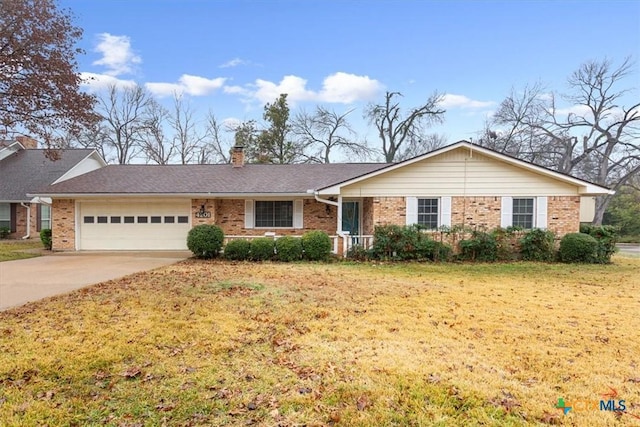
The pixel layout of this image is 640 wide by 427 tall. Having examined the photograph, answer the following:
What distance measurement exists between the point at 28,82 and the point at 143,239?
654 cm

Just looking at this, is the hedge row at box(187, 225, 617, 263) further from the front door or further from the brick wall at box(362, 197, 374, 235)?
the front door

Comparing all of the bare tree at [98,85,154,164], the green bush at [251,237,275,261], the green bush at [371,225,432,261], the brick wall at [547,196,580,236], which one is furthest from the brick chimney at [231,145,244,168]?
the bare tree at [98,85,154,164]

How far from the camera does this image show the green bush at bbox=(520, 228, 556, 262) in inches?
465

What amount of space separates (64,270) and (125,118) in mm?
26772

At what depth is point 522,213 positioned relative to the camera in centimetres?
1254

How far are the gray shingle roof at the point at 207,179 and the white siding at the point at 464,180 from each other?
3.23 metres

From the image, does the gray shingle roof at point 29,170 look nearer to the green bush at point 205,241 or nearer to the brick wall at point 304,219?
the brick wall at point 304,219

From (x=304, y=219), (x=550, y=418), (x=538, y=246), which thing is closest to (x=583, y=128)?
(x=538, y=246)

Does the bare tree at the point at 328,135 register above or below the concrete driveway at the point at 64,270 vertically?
above

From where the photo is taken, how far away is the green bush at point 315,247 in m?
12.0

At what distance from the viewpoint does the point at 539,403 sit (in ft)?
9.75

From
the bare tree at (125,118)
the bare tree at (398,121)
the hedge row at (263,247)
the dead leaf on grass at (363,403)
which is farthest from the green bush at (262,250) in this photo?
the bare tree at (125,118)

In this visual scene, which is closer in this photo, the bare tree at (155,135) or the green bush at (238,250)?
the green bush at (238,250)

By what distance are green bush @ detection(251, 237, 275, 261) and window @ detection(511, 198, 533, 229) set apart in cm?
841
